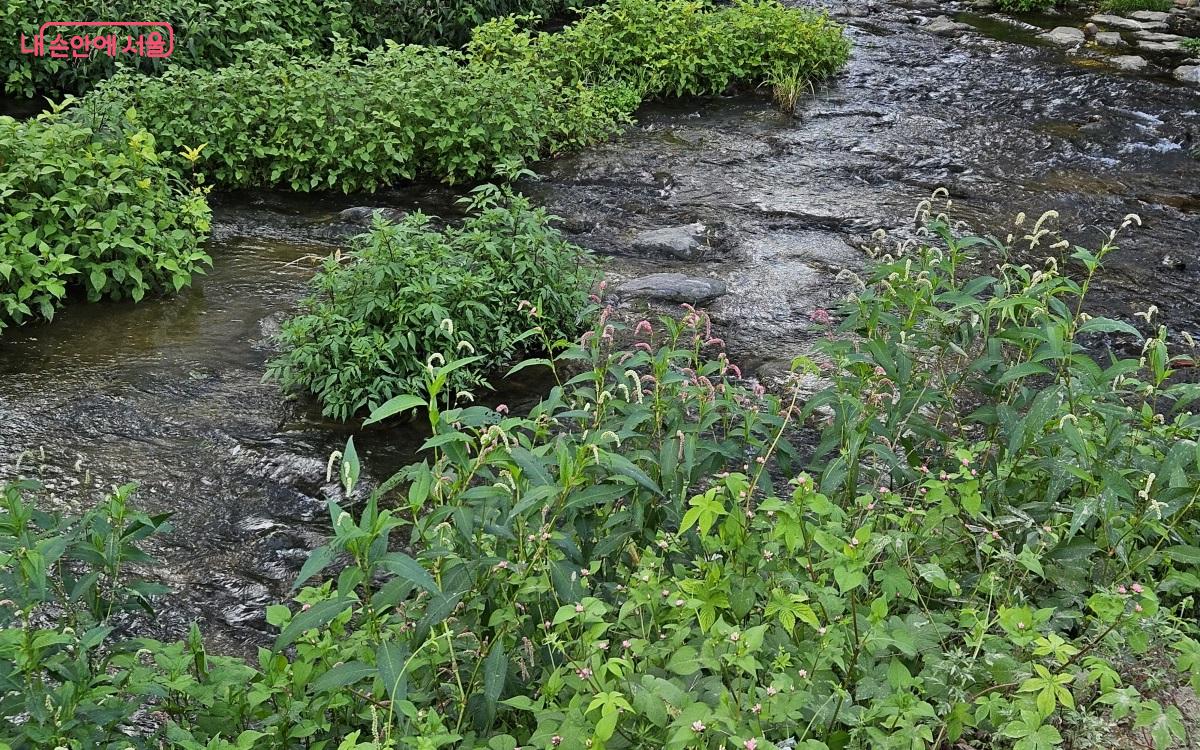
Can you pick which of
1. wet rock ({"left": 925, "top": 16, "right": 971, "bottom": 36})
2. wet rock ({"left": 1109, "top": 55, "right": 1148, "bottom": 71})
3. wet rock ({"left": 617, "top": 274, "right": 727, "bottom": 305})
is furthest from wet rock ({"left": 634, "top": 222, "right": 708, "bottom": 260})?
wet rock ({"left": 925, "top": 16, "right": 971, "bottom": 36})

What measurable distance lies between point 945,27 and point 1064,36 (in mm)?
1343

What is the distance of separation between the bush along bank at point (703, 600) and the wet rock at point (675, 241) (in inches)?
152

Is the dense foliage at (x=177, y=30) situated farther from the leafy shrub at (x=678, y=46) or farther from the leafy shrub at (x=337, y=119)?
the leafy shrub at (x=678, y=46)

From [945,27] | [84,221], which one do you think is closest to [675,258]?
[84,221]

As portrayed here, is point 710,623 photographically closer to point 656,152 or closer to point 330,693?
point 330,693

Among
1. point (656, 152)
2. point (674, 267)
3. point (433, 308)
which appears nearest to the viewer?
point (433, 308)

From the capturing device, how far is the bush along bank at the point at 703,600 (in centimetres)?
238

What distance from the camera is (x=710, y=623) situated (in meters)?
2.42

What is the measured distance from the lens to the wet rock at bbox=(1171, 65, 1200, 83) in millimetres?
10695

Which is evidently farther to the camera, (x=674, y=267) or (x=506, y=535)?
(x=674, y=267)

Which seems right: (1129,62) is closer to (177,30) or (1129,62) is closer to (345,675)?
(177,30)

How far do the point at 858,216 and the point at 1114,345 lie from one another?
7.73ft

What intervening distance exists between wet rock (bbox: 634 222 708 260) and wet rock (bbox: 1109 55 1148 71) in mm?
6257

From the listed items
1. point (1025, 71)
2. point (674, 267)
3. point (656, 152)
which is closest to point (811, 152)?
point (656, 152)
